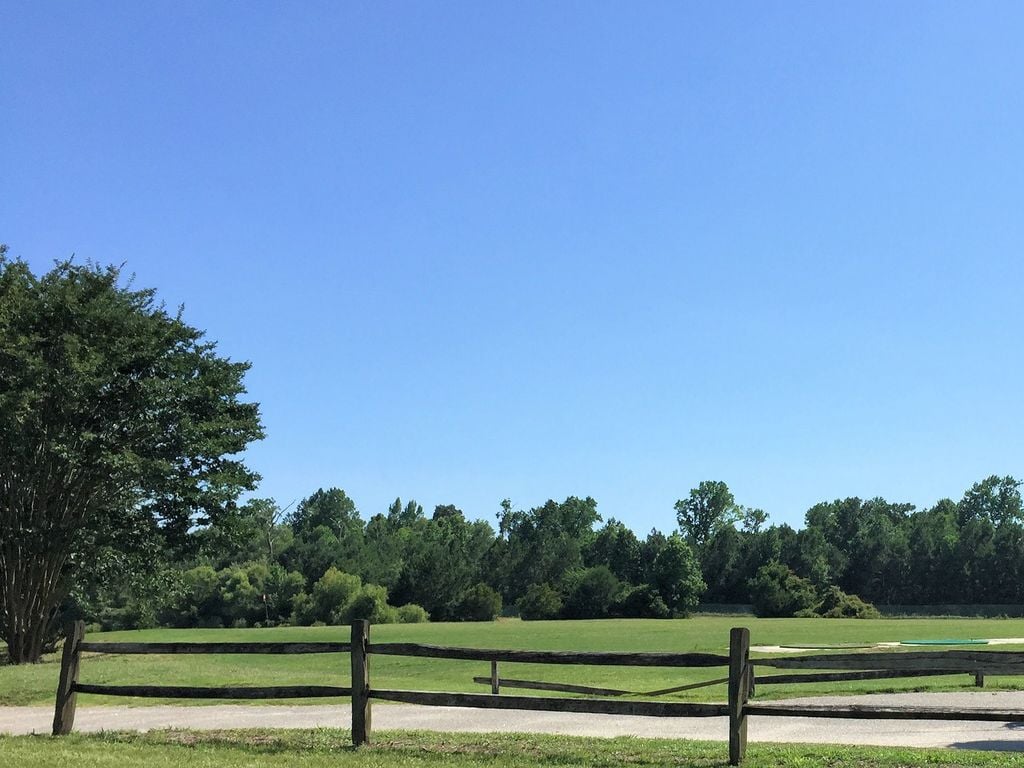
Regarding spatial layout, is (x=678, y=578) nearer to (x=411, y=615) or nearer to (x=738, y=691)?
(x=411, y=615)

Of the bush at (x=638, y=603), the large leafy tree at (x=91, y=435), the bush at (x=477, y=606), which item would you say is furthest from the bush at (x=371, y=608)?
the large leafy tree at (x=91, y=435)

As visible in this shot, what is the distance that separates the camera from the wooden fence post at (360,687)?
1269cm

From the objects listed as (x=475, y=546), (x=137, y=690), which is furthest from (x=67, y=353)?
(x=475, y=546)

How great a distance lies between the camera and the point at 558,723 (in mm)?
15492

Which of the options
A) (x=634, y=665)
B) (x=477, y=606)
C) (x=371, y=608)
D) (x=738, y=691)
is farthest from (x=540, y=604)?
(x=738, y=691)

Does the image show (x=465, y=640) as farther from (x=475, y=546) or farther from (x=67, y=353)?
(x=475, y=546)

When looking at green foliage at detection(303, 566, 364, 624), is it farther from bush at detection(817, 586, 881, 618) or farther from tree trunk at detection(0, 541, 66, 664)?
tree trunk at detection(0, 541, 66, 664)

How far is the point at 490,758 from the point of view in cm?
1143

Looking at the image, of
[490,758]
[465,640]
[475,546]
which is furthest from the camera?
[475,546]

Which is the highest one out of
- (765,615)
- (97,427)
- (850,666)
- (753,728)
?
(97,427)

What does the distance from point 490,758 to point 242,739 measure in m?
3.73

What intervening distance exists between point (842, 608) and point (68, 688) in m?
106

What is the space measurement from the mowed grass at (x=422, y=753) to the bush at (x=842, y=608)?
338 feet

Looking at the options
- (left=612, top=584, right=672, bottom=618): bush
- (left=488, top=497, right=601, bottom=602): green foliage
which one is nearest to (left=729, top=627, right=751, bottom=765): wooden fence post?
(left=612, top=584, right=672, bottom=618): bush
